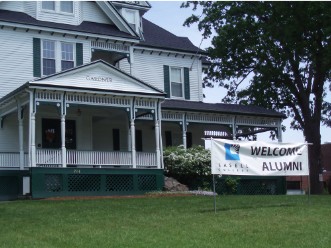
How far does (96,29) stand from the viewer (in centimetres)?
2873

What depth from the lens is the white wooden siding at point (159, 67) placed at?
3108 cm

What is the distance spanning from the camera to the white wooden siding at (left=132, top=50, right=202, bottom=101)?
31.1m

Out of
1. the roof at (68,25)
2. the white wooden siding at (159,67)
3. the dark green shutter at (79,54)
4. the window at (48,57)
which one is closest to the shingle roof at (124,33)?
the roof at (68,25)

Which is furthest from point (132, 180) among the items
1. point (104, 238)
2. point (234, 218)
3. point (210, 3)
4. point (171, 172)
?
point (210, 3)

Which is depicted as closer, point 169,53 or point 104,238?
point 104,238

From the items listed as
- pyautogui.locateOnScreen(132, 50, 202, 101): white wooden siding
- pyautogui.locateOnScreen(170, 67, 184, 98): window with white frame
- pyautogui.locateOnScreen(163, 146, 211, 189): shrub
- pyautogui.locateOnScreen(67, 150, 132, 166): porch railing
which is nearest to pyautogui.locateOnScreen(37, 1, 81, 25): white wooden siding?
pyautogui.locateOnScreen(132, 50, 202, 101): white wooden siding

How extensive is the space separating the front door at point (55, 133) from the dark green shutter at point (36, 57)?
226 cm

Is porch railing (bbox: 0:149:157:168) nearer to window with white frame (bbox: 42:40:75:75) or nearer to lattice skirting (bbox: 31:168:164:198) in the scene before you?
lattice skirting (bbox: 31:168:164:198)

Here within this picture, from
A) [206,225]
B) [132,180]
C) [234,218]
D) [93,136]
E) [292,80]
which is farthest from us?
[292,80]

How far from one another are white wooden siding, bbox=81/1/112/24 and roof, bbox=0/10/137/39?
0.26 meters

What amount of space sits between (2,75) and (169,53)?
9.25 m

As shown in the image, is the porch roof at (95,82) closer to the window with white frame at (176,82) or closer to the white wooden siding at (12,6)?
the white wooden siding at (12,6)

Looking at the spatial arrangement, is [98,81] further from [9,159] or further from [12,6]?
[12,6]

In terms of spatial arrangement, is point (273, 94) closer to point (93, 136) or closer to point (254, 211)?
point (93, 136)
